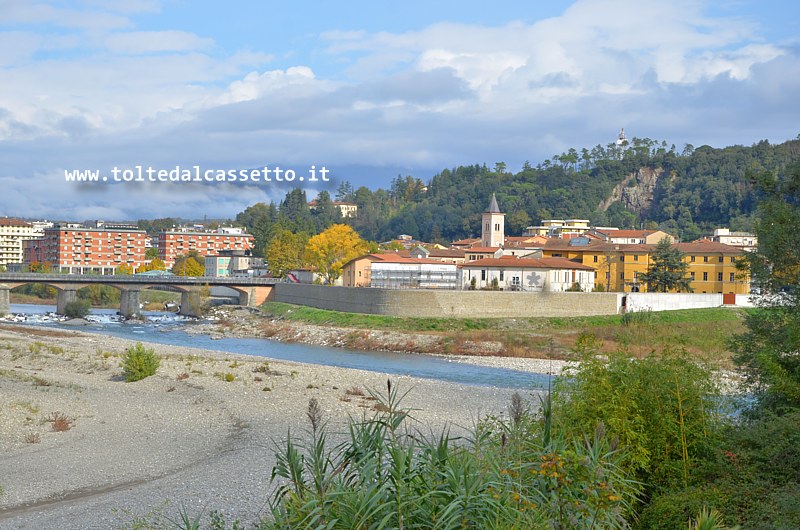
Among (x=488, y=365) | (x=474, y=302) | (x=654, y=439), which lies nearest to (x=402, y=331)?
(x=474, y=302)

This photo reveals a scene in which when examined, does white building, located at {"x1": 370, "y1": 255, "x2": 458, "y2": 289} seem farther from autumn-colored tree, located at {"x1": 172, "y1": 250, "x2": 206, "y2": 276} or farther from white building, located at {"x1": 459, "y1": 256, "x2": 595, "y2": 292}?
autumn-colored tree, located at {"x1": 172, "y1": 250, "x2": 206, "y2": 276}

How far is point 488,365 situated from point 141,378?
19059mm

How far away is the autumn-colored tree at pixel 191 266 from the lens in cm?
12988

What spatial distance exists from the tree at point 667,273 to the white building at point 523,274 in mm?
5615

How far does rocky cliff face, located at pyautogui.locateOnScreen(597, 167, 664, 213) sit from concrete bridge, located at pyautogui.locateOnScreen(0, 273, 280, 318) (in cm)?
9876

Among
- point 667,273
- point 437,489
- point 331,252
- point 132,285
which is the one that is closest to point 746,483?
point 437,489

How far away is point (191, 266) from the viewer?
13075 centimetres

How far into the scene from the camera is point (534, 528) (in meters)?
9.07

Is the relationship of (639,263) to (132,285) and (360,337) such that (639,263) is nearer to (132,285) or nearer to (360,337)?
(360,337)

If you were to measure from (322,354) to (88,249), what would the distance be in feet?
365

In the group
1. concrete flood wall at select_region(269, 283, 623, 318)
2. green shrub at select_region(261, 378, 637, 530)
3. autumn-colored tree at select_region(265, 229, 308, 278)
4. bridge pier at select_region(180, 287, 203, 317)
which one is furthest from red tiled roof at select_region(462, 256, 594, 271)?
green shrub at select_region(261, 378, 637, 530)

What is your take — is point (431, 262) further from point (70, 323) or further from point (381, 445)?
point (381, 445)

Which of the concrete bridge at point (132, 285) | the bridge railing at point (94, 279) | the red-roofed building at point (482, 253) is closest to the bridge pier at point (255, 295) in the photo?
the concrete bridge at point (132, 285)

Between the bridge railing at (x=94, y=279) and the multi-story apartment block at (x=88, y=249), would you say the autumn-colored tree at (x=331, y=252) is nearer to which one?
the bridge railing at (x=94, y=279)
